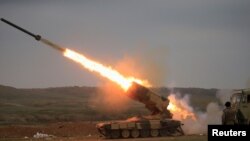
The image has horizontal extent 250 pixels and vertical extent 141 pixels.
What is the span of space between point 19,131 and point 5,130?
1.53 m

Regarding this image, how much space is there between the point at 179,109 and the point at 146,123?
584 centimetres

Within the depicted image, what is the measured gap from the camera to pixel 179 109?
52750 mm

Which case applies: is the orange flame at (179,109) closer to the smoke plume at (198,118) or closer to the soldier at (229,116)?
the smoke plume at (198,118)

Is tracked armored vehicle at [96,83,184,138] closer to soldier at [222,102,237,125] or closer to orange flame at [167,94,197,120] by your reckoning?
orange flame at [167,94,197,120]

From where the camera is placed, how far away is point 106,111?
103375 mm

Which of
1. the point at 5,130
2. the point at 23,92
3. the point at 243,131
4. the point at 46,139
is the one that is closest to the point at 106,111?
the point at 5,130

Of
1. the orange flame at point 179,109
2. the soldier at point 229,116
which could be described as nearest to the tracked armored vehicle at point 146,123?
the orange flame at point 179,109

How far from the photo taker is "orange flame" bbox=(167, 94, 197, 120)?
2055 inches

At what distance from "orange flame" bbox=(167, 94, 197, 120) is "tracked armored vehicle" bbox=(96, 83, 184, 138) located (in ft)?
9.13

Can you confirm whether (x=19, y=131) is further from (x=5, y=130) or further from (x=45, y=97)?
(x=45, y=97)

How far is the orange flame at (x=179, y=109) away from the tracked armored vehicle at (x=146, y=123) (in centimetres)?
278

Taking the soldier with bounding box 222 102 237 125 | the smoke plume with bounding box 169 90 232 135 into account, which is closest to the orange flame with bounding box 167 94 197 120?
the smoke plume with bounding box 169 90 232 135

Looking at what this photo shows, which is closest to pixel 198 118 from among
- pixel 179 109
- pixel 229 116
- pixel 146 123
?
pixel 179 109

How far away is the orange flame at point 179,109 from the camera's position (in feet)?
171
